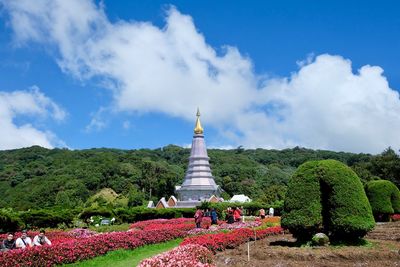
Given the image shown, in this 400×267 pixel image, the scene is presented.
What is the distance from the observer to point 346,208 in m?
13.8

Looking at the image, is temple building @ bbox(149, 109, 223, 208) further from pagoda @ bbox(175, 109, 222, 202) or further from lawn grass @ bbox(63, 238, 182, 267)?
lawn grass @ bbox(63, 238, 182, 267)

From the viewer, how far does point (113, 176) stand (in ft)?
283

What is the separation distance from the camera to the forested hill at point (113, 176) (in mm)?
62903

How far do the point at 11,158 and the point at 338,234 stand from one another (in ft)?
346

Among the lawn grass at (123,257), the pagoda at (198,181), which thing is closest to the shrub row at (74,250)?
the lawn grass at (123,257)

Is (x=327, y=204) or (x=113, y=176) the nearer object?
(x=327, y=204)

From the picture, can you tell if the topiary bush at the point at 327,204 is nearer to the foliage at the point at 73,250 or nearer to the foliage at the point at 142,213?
the foliage at the point at 73,250

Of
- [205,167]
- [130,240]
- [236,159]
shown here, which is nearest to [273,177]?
[236,159]

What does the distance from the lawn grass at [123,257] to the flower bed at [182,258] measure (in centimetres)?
296

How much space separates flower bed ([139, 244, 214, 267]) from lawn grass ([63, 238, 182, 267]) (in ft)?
9.72

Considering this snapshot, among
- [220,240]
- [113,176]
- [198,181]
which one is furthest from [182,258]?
[113,176]

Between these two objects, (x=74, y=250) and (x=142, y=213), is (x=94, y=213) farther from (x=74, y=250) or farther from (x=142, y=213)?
(x=74, y=250)

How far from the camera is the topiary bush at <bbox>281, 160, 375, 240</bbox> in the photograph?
13.8 meters

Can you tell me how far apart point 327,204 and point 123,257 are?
281 inches
